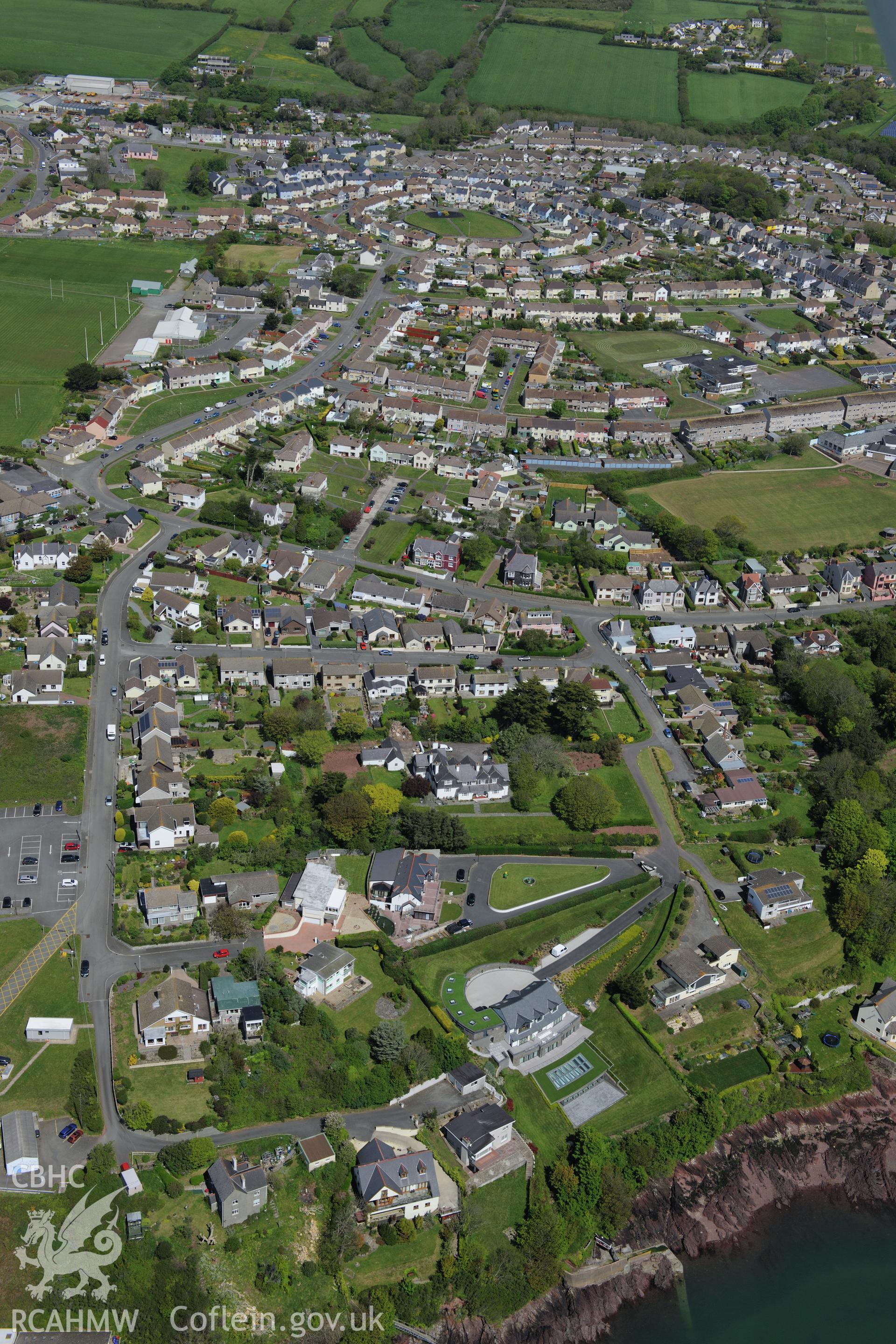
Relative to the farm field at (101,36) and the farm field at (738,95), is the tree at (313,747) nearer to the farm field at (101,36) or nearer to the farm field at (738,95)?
the farm field at (101,36)

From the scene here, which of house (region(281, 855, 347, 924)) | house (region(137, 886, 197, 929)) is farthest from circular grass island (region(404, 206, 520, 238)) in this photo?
house (region(137, 886, 197, 929))

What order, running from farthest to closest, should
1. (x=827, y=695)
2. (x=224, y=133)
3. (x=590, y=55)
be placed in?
1. (x=590, y=55)
2. (x=224, y=133)
3. (x=827, y=695)

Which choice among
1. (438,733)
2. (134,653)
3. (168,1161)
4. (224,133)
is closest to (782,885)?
(438,733)

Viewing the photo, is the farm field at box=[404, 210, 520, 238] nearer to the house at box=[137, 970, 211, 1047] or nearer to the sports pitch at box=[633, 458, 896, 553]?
the sports pitch at box=[633, 458, 896, 553]

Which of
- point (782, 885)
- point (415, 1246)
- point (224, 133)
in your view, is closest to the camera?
point (415, 1246)

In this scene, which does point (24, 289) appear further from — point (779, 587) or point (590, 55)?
point (590, 55)

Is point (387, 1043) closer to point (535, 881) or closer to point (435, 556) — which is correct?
point (535, 881)

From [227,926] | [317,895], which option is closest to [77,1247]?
[227,926]
